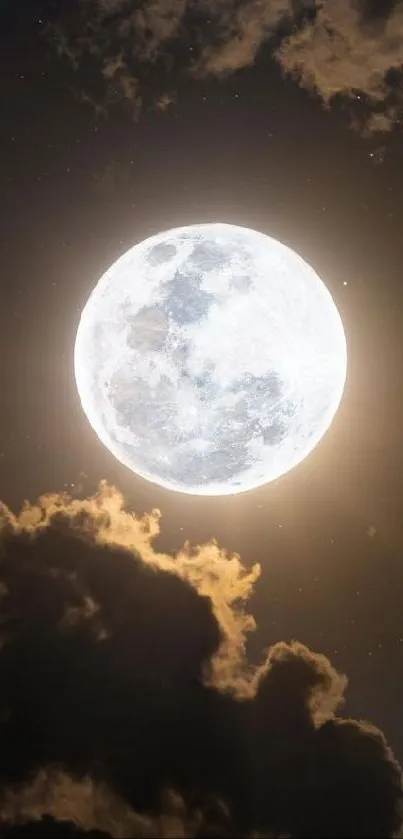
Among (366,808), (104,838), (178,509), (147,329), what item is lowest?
(104,838)

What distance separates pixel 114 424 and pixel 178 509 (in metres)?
3.28

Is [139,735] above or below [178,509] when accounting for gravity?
below

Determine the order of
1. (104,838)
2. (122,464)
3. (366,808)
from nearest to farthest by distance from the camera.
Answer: (104,838)
(366,808)
(122,464)

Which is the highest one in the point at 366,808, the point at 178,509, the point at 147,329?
the point at 147,329

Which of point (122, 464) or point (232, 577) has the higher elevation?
point (122, 464)

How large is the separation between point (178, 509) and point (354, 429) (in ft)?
19.6

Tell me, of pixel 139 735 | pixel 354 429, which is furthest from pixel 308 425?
pixel 139 735

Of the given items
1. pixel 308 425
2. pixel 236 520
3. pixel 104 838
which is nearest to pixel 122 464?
pixel 236 520

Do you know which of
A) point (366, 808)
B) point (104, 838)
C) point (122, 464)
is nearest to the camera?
point (104, 838)

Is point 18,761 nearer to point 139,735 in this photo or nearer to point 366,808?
point 139,735

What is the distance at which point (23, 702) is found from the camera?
790 inches

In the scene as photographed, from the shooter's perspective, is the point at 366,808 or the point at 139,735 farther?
the point at 139,735

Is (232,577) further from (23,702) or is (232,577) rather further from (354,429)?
(23,702)

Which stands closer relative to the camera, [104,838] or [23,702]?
[104,838]
